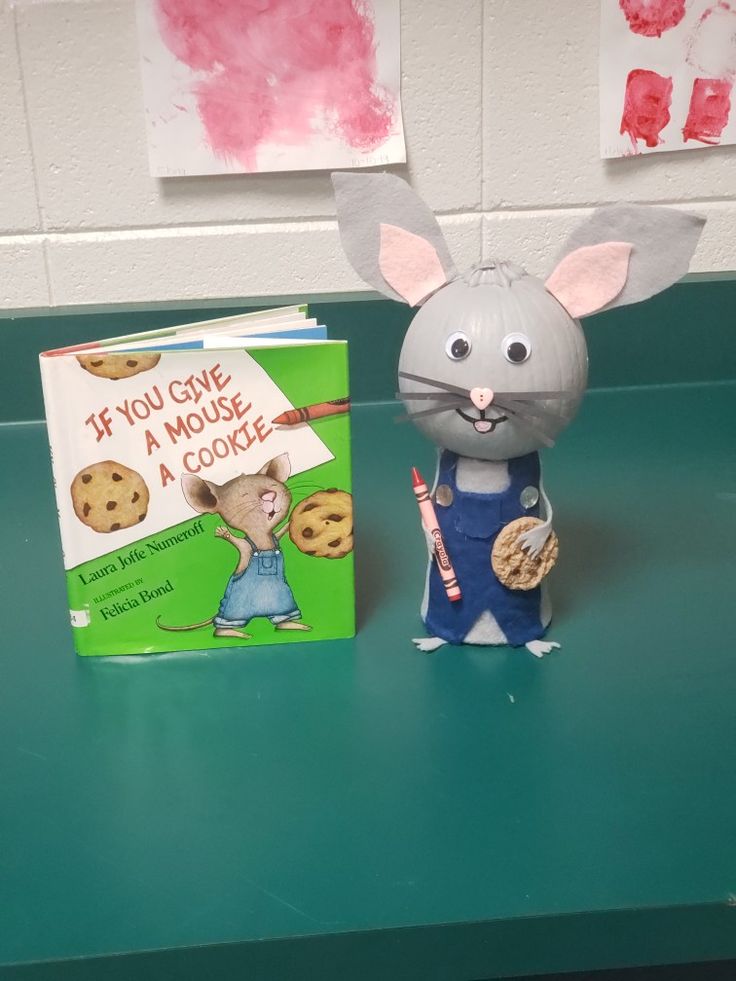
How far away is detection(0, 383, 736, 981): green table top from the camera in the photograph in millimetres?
513

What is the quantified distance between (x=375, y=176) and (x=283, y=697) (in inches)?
14.1

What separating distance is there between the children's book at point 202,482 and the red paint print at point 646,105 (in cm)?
60

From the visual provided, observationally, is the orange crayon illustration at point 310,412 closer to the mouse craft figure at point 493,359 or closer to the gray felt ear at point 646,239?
the mouse craft figure at point 493,359

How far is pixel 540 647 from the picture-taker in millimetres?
738

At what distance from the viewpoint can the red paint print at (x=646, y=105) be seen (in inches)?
44.3

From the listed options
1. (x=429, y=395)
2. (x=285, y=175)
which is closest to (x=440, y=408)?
(x=429, y=395)

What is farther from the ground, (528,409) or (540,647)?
(528,409)

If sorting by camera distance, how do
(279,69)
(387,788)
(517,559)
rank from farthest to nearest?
1. (279,69)
2. (517,559)
3. (387,788)

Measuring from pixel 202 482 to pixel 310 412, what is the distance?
3.6 inches

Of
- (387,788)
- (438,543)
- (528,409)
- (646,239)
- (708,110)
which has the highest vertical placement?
(708,110)

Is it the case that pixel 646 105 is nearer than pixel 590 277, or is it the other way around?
pixel 590 277

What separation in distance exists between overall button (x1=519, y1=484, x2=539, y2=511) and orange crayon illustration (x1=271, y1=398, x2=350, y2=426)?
0.14 meters

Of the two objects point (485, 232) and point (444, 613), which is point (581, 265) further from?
point (485, 232)

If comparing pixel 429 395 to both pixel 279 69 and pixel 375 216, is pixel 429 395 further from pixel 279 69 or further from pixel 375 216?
pixel 279 69
